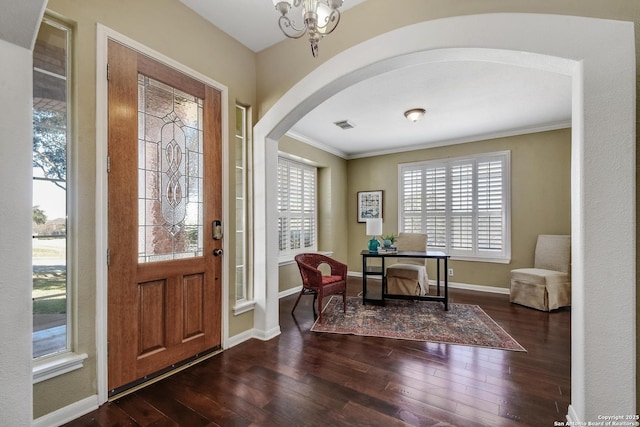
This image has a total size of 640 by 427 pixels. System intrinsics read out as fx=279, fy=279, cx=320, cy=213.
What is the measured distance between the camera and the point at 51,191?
5.60ft

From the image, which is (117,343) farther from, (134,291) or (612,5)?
(612,5)

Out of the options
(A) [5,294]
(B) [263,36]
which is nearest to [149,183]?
(A) [5,294]

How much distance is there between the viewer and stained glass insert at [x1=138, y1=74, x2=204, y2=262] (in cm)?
210

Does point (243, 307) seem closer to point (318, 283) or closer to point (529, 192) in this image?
point (318, 283)

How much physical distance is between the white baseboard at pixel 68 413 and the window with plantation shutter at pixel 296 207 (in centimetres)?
320

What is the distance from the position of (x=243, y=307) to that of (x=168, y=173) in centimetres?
147

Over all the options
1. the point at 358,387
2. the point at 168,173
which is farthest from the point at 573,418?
the point at 168,173

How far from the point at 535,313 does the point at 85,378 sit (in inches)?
187

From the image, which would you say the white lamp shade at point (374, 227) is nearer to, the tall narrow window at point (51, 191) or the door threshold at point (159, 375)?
the door threshold at point (159, 375)

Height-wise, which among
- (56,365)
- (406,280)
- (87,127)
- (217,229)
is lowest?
(406,280)

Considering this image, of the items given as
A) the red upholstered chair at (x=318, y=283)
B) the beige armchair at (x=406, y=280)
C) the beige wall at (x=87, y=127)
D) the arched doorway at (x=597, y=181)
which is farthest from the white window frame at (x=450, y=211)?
the beige wall at (x=87, y=127)

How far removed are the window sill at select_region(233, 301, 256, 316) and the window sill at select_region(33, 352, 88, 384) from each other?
46.7 inches

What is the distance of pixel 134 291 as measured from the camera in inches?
79.4

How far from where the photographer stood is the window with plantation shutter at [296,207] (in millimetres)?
4922
